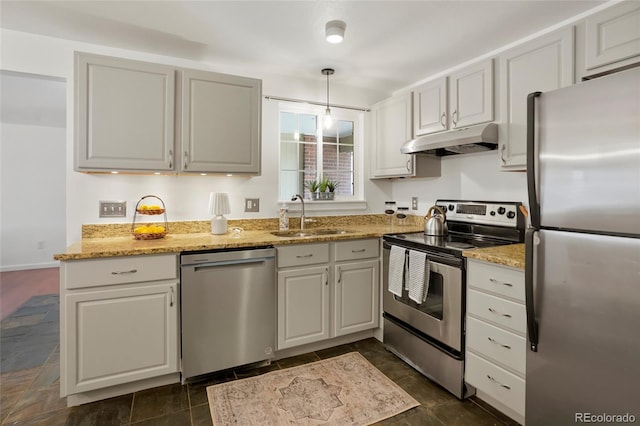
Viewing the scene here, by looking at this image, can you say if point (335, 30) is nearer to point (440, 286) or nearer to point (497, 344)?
point (440, 286)

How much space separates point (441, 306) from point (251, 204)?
5.81 feet

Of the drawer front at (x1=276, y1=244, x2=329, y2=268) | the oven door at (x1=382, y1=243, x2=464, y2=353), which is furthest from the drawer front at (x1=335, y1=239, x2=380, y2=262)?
the oven door at (x1=382, y1=243, x2=464, y2=353)

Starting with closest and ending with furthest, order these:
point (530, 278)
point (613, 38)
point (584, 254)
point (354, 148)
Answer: point (584, 254) → point (530, 278) → point (613, 38) → point (354, 148)

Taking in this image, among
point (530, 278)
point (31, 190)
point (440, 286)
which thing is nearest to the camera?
point (530, 278)

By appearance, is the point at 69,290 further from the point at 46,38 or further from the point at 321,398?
the point at 46,38

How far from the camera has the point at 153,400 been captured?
196 cm

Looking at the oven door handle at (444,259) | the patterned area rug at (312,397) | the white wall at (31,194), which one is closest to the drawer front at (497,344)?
the oven door handle at (444,259)

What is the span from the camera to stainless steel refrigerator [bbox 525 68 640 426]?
1202mm

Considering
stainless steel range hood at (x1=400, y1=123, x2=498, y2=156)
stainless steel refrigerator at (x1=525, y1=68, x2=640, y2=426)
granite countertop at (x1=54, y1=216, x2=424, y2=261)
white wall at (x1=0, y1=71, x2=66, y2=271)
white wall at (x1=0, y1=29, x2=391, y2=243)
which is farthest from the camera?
white wall at (x1=0, y1=71, x2=66, y2=271)

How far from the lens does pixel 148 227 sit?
2.35m

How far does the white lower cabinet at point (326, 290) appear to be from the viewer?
2400 mm

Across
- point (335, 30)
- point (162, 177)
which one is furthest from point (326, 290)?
point (335, 30)

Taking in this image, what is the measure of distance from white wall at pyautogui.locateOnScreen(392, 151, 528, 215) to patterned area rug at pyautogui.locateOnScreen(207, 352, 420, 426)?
62.9 inches

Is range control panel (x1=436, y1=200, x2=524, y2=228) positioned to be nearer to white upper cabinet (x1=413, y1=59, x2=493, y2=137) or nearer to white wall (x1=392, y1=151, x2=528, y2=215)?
white wall (x1=392, y1=151, x2=528, y2=215)
